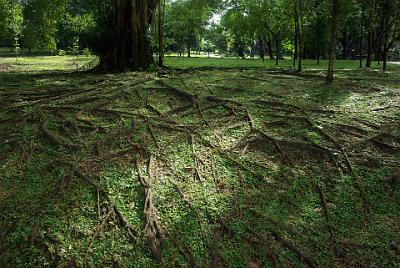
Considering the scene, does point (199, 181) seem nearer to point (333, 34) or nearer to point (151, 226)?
point (151, 226)

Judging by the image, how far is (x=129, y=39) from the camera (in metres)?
12.9

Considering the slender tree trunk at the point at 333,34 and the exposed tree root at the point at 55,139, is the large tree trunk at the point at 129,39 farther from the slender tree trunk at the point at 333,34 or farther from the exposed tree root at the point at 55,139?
the exposed tree root at the point at 55,139

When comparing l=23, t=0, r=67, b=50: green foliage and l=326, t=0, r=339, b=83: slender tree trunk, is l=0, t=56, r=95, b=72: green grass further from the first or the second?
l=326, t=0, r=339, b=83: slender tree trunk

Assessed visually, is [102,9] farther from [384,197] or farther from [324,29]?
[324,29]

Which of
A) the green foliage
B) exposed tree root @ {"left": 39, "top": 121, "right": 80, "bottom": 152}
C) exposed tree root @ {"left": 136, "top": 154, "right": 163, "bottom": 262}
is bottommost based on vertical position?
exposed tree root @ {"left": 136, "top": 154, "right": 163, "bottom": 262}

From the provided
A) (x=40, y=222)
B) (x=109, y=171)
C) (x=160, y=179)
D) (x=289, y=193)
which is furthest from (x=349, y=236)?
(x=40, y=222)

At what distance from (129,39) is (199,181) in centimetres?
906

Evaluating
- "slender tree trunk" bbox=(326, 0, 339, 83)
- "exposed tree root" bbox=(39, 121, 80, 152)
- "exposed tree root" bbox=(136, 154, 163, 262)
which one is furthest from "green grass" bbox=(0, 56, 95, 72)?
"exposed tree root" bbox=(136, 154, 163, 262)

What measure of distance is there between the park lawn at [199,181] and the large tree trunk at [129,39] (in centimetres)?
537

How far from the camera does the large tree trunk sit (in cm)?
1253

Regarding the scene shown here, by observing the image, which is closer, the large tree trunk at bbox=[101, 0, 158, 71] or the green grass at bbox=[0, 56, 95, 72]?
the large tree trunk at bbox=[101, 0, 158, 71]

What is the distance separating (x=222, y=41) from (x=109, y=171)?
64.5 metres

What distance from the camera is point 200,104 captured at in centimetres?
766

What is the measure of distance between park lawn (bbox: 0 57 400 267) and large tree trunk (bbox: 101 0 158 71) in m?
5.37
